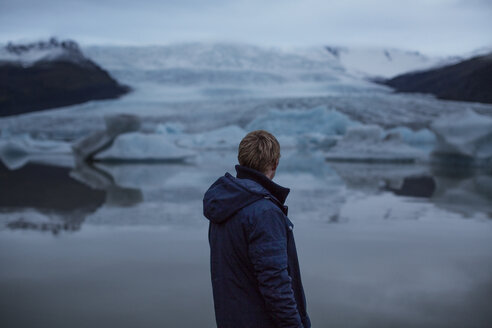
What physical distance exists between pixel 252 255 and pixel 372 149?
11.6 meters

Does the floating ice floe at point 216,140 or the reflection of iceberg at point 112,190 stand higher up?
the floating ice floe at point 216,140

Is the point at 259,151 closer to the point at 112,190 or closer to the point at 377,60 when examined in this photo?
the point at 112,190

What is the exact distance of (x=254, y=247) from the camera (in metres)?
0.98

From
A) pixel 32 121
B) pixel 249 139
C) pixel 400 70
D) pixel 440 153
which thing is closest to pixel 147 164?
pixel 440 153

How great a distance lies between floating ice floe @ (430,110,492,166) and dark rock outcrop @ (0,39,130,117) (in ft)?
68.6

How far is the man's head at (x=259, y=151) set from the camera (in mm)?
1051

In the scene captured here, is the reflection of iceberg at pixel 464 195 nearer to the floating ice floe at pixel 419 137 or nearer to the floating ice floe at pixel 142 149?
the floating ice floe at pixel 142 149

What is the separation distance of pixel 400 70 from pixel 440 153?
952 inches

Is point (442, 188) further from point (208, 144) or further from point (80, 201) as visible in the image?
point (208, 144)

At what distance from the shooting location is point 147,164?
10.8 m

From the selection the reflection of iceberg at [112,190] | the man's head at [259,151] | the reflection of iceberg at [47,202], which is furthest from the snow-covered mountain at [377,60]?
the man's head at [259,151]

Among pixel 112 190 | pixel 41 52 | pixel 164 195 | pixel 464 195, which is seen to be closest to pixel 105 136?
pixel 112 190

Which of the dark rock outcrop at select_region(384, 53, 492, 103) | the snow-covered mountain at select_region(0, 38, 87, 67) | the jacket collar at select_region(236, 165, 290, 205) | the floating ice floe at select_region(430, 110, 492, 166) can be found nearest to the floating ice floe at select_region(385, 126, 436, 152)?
the dark rock outcrop at select_region(384, 53, 492, 103)

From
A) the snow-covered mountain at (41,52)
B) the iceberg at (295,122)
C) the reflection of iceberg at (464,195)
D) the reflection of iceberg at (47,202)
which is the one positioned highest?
the snow-covered mountain at (41,52)
